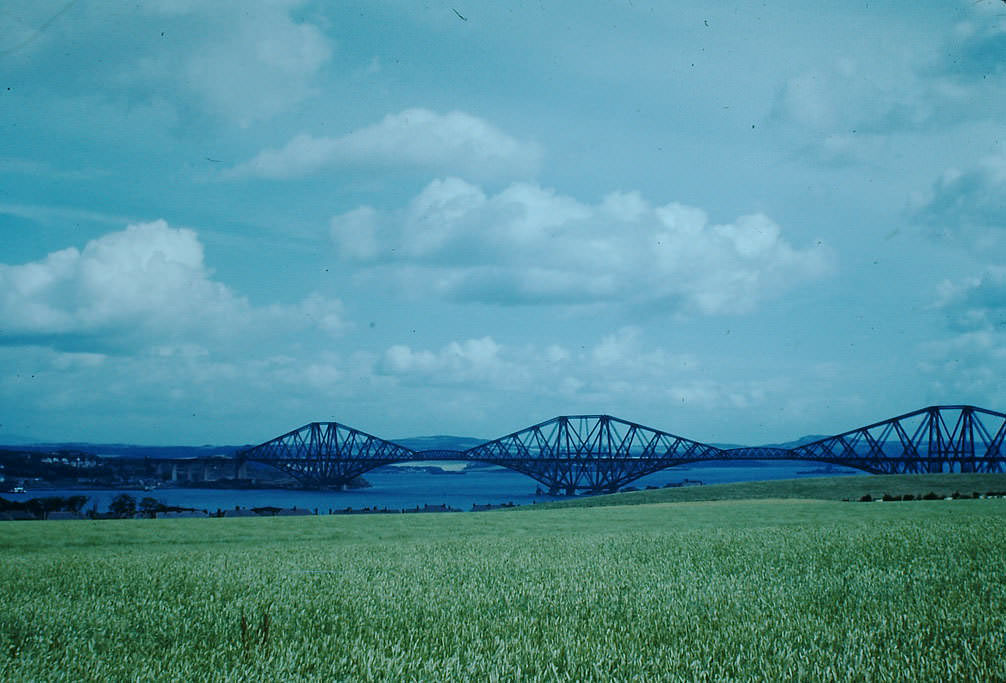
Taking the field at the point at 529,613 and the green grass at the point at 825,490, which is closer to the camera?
the field at the point at 529,613

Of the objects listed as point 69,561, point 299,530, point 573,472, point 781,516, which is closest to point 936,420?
point 573,472

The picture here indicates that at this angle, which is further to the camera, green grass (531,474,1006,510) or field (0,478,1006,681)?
green grass (531,474,1006,510)

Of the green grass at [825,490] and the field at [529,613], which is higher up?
the field at [529,613]

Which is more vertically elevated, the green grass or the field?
the field

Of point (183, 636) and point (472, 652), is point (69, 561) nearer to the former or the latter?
point (183, 636)
